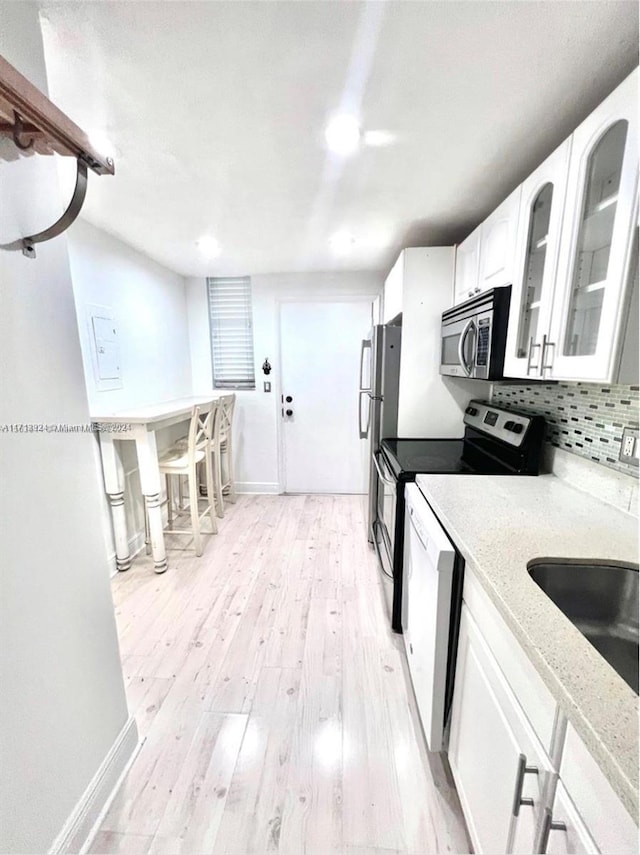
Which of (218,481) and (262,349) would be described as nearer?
(218,481)

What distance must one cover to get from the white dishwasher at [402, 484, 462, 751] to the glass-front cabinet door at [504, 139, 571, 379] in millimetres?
686

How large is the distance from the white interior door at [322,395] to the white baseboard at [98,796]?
2501mm

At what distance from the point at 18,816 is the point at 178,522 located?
2338mm

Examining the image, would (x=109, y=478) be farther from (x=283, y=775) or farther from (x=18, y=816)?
(x=283, y=775)

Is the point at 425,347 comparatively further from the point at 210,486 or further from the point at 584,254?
the point at 210,486

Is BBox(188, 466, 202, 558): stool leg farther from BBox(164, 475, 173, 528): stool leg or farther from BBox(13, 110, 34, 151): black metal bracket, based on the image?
BBox(13, 110, 34, 151): black metal bracket

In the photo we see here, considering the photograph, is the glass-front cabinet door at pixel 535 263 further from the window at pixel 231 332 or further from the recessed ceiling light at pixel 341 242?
the window at pixel 231 332

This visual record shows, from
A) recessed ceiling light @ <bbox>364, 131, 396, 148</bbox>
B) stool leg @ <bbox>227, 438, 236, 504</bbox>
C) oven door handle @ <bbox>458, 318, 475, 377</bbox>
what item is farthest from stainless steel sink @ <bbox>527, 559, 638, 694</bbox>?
stool leg @ <bbox>227, 438, 236, 504</bbox>

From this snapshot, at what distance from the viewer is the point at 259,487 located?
3824 mm

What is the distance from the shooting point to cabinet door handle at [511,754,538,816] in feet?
2.18

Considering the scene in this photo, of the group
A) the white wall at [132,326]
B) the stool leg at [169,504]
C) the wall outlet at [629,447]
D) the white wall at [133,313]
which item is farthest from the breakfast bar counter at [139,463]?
the wall outlet at [629,447]

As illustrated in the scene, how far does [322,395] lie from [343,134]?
96.4 inches

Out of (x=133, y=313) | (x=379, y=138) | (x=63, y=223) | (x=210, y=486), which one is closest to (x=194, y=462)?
(x=210, y=486)

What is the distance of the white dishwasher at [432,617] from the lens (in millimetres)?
1067
